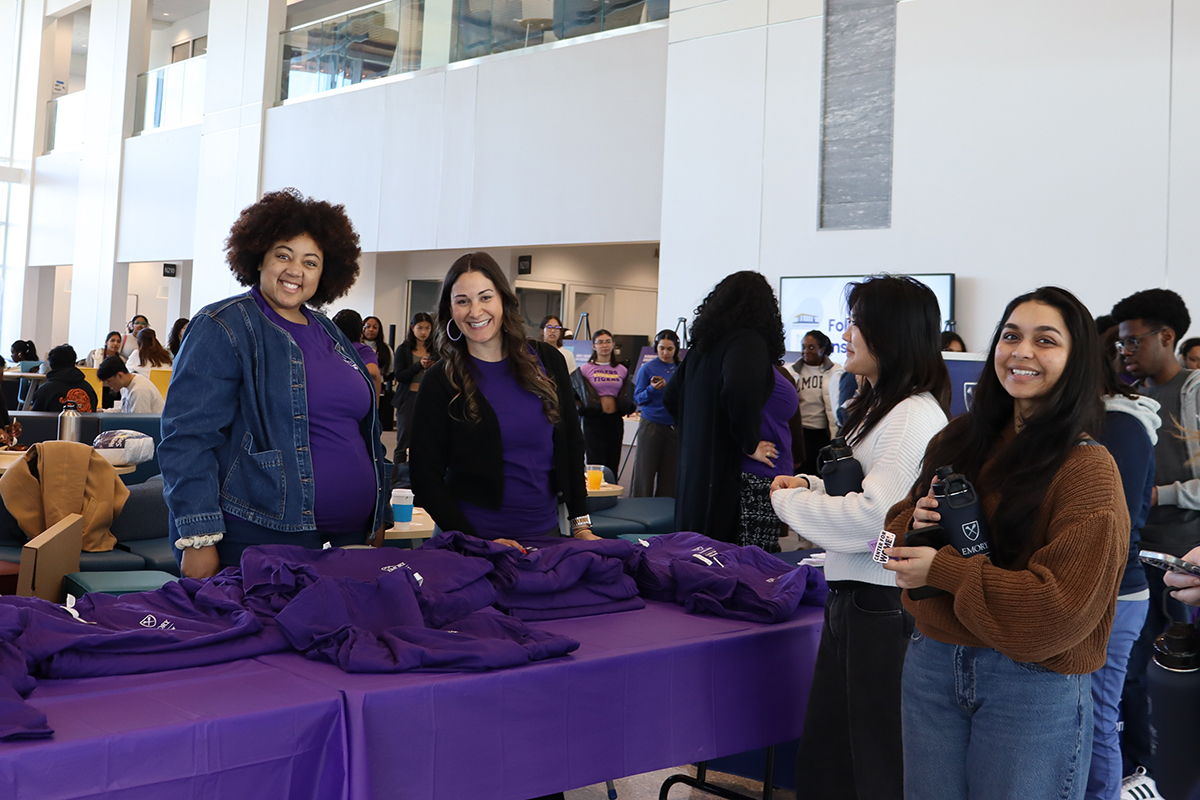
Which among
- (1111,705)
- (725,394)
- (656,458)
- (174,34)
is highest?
(174,34)

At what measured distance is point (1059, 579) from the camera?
4.96ft

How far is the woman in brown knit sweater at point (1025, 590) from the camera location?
1518 mm

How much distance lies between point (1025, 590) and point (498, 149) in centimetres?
1039

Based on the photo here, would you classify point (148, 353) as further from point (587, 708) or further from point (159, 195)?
point (587, 708)

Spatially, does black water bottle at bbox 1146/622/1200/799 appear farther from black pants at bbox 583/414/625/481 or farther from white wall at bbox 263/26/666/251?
white wall at bbox 263/26/666/251

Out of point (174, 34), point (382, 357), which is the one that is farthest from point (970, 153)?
point (174, 34)

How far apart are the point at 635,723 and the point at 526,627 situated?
296 millimetres

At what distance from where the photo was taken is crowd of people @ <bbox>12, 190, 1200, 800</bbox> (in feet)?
5.19

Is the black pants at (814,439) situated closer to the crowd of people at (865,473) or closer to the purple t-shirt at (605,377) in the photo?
the purple t-shirt at (605,377)

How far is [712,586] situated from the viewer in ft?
7.98

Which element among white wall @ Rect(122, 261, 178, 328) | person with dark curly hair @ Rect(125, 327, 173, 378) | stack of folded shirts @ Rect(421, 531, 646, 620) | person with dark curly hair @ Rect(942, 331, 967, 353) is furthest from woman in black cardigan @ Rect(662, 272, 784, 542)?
white wall @ Rect(122, 261, 178, 328)

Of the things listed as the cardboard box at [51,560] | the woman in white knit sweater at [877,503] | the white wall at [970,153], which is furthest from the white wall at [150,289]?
the woman in white knit sweater at [877,503]

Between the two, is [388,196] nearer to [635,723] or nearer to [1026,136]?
[1026,136]

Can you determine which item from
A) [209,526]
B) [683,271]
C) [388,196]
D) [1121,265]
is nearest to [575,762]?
[209,526]
